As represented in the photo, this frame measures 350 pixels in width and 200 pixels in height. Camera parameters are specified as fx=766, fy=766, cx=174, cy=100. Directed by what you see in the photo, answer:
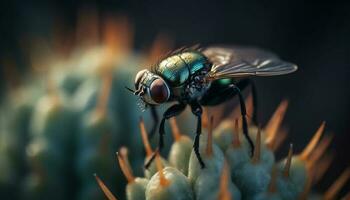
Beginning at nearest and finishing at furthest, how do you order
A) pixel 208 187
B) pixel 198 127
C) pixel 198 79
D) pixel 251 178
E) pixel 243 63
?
pixel 208 187 → pixel 251 178 → pixel 198 127 → pixel 198 79 → pixel 243 63

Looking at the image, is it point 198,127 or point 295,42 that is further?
point 295,42

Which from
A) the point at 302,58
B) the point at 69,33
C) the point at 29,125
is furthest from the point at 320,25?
the point at 29,125

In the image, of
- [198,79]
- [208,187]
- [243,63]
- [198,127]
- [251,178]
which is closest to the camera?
[208,187]

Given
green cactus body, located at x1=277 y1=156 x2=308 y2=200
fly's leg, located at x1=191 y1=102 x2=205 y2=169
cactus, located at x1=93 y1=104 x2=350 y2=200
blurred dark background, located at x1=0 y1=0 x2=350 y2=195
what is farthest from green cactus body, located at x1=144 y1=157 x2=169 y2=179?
blurred dark background, located at x1=0 y1=0 x2=350 y2=195

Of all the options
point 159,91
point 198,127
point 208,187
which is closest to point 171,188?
point 208,187

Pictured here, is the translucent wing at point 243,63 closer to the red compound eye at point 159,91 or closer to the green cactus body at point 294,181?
the red compound eye at point 159,91

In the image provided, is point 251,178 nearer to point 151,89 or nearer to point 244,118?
point 244,118
